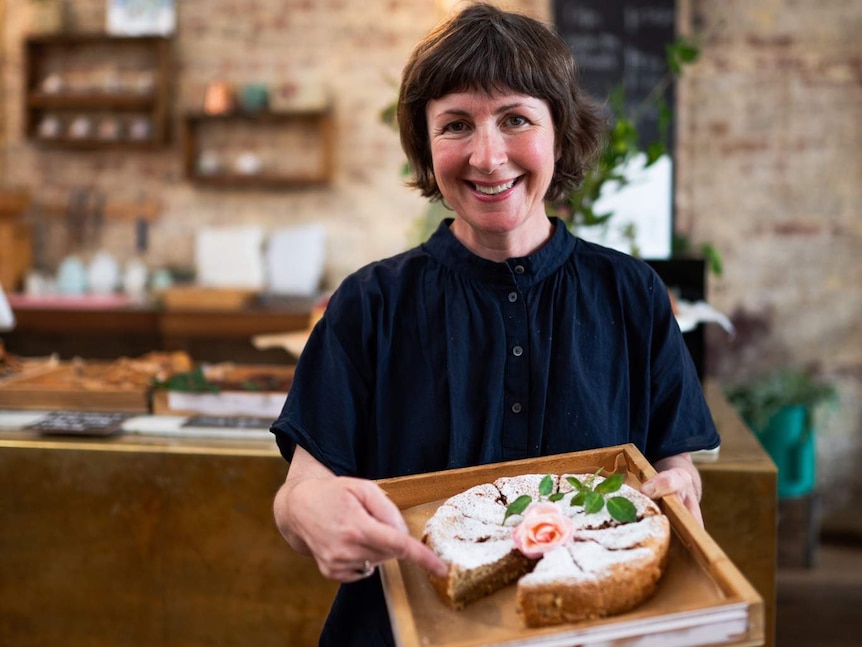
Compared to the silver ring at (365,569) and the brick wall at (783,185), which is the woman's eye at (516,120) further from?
the brick wall at (783,185)

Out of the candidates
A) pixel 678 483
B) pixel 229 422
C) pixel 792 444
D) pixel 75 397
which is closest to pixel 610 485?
pixel 678 483

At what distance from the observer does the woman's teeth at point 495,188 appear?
4.20 ft

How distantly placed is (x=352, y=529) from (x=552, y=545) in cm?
22

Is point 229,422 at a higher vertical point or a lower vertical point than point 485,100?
lower

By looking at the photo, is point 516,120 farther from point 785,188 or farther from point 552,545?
point 785,188

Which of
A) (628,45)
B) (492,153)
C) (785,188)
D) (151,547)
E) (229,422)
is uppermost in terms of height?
(628,45)

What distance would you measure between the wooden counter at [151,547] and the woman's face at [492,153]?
1003 millimetres

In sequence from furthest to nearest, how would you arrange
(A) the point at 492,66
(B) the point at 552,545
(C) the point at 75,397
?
(C) the point at 75,397, (A) the point at 492,66, (B) the point at 552,545

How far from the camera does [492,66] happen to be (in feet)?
4.05

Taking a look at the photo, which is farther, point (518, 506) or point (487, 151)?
point (487, 151)

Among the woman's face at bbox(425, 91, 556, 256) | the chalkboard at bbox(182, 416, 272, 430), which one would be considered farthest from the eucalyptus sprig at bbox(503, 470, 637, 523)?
the chalkboard at bbox(182, 416, 272, 430)

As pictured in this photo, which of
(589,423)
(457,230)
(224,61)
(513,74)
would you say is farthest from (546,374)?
(224,61)

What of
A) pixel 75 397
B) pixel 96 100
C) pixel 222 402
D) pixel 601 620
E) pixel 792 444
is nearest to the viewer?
pixel 601 620

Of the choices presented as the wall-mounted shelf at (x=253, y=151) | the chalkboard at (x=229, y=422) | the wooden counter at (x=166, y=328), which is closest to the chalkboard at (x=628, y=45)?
the wall-mounted shelf at (x=253, y=151)
